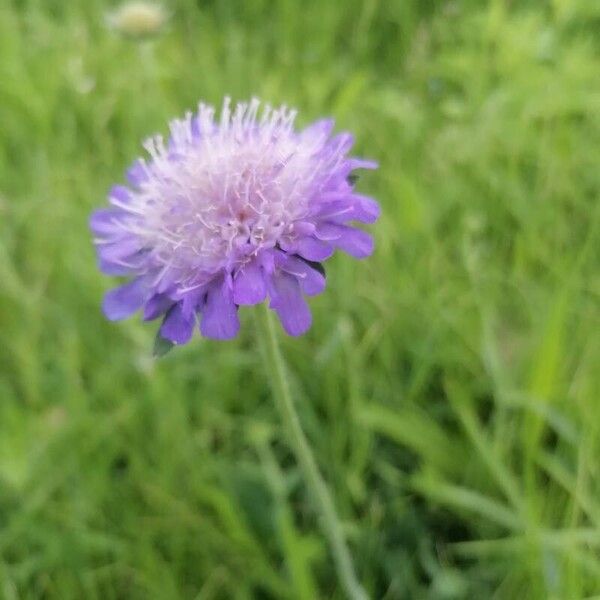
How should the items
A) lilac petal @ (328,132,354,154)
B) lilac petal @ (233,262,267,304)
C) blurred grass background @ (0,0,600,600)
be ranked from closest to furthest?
1. lilac petal @ (233,262,267,304)
2. lilac petal @ (328,132,354,154)
3. blurred grass background @ (0,0,600,600)

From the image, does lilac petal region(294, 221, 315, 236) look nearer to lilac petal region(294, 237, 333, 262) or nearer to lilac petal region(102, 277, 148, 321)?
lilac petal region(294, 237, 333, 262)

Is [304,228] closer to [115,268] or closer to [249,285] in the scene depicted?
[249,285]

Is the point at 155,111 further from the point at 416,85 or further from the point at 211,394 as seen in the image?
the point at 211,394

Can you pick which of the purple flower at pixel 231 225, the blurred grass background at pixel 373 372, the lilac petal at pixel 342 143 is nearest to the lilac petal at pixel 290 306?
the purple flower at pixel 231 225

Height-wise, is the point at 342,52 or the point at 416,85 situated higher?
the point at 342,52

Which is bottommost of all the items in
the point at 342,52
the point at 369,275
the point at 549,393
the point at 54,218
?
the point at 549,393

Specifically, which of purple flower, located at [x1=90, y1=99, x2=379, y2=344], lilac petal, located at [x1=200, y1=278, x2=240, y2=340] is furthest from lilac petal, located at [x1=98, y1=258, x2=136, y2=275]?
lilac petal, located at [x1=200, y1=278, x2=240, y2=340]

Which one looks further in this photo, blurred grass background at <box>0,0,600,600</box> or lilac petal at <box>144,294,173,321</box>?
blurred grass background at <box>0,0,600,600</box>

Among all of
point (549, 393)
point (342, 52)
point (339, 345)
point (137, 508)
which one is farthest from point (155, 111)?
point (549, 393)
